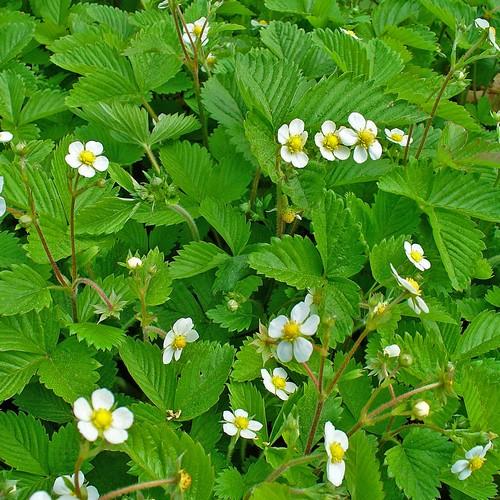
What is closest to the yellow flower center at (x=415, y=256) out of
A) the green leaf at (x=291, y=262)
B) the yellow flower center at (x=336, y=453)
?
the green leaf at (x=291, y=262)

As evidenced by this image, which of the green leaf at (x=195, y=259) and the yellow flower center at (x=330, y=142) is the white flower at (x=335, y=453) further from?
the yellow flower center at (x=330, y=142)

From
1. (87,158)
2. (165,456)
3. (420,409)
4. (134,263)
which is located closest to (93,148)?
(87,158)

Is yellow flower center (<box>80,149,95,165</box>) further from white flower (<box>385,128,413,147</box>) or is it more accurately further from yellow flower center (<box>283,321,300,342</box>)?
white flower (<box>385,128,413,147</box>)

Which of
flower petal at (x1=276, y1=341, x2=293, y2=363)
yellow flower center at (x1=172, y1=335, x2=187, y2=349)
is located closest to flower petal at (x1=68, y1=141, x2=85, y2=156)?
yellow flower center at (x1=172, y1=335, x2=187, y2=349)

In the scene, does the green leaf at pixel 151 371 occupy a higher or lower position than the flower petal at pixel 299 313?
lower

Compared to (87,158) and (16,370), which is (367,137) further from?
(16,370)

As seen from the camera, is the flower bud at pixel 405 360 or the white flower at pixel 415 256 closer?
the flower bud at pixel 405 360
